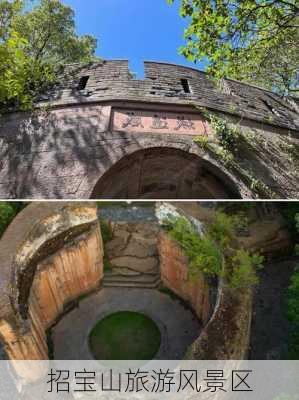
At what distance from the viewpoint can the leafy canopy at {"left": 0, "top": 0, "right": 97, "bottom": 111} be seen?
7.54 m

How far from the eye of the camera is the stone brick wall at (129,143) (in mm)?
6555

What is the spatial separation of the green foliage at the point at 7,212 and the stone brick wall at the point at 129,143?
2.45 metres

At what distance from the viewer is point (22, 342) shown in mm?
7145

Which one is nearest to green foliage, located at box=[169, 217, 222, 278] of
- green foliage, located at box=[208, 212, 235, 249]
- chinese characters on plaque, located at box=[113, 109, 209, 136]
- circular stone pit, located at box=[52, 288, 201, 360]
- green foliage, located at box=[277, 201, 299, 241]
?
green foliage, located at box=[208, 212, 235, 249]

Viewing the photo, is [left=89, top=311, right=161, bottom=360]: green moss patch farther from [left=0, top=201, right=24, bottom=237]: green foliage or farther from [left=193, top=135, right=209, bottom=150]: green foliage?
[left=193, top=135, right=209, bottom=150]: green foliage

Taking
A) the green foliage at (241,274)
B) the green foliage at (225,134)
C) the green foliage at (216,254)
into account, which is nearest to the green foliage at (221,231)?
the green foliage at (216,254)

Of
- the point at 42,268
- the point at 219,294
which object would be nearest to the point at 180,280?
the point at 219,294

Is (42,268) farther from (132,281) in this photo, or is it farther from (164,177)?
(164,177)

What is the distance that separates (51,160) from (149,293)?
5921 millimetres

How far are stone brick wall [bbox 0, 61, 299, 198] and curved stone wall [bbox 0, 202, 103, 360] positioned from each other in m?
1.95

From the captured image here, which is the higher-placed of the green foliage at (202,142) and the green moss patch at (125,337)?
the green foliage at (202,142)

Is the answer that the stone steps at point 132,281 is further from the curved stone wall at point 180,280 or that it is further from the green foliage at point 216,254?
the green foliage at point 216,254

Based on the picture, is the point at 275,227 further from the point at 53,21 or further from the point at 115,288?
the point at 53,21

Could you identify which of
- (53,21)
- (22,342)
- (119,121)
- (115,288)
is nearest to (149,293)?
(115,288)
